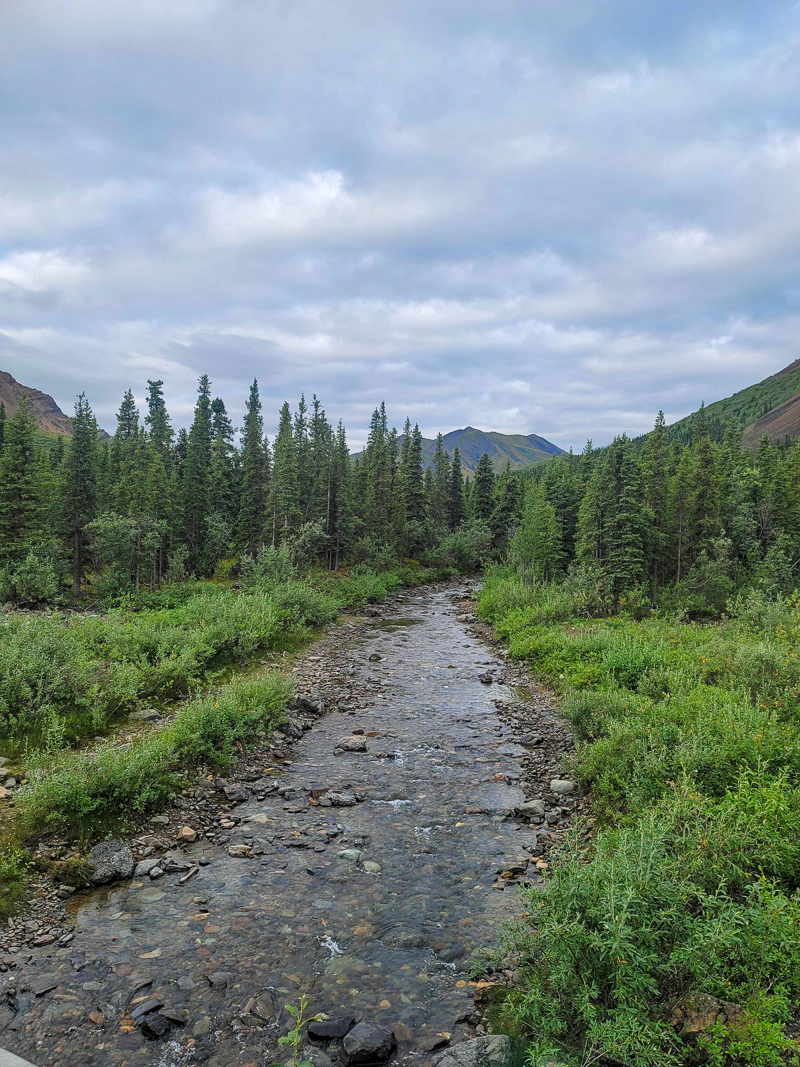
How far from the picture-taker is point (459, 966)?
652 centimetres

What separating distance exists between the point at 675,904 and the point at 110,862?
304 inches

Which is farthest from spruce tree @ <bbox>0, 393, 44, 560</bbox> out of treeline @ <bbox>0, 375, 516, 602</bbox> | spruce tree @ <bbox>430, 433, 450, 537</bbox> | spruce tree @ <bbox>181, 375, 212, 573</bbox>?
spruce tree @ <bbox>430, 433, 450, 537</bbox>

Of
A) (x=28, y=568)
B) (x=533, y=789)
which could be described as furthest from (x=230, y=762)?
(x=28, y=568)

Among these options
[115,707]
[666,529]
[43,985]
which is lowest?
[43,985]

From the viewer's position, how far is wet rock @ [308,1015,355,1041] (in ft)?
18.0

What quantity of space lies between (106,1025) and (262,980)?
1.62 metres

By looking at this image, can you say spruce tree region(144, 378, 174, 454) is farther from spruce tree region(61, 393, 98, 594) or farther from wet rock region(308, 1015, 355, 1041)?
wet rock region(308, 1015, 355, 1041)

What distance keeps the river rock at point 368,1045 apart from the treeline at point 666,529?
117 feet

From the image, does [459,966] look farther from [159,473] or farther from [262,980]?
[159,473]

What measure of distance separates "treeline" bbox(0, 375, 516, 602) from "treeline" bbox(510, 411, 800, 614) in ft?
53.4

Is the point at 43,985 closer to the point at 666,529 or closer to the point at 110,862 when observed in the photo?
the point at 110,862

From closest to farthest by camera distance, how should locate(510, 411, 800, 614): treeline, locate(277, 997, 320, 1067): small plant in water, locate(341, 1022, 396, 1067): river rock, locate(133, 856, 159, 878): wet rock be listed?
locate(277, 997, 320, 1067): small plant in water, locate(341, 1022, 396, 1067): river rock, locate(133, 856, 159, 878): wet rock, locate(510, 411, 800, 614): treeline

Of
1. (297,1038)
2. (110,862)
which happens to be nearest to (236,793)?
(110,862)

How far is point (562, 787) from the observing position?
11.0 meters
